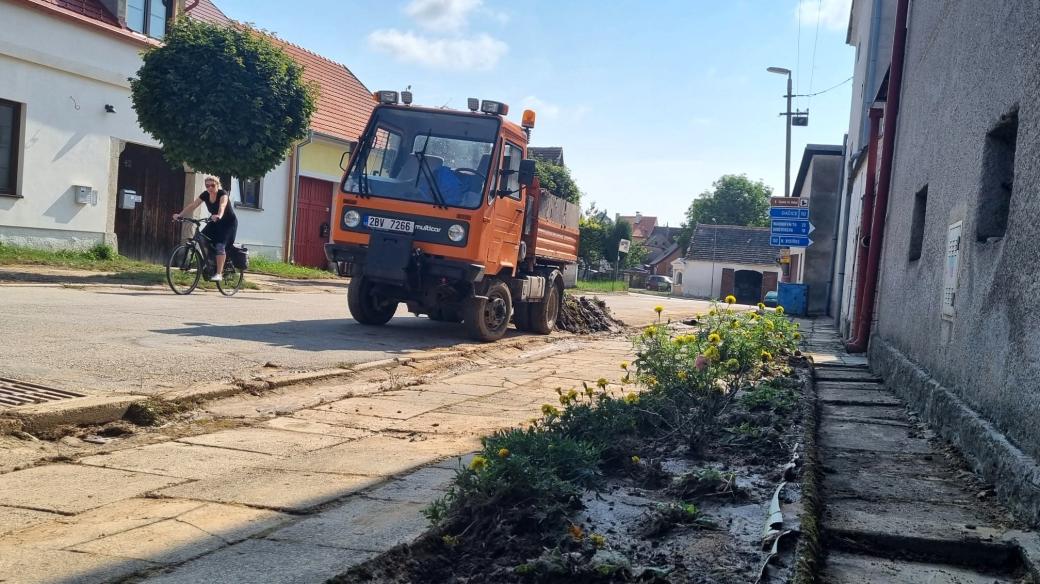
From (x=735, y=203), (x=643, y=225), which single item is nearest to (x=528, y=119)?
(x=735, y=203)

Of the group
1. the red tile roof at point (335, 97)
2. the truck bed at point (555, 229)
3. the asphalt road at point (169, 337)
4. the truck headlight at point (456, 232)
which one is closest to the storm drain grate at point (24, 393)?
the asphalt road at point (169, 337)

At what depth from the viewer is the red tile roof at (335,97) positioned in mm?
25719

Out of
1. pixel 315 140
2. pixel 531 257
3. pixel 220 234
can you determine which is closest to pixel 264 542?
pixel 531 257

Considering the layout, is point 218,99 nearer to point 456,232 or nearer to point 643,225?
point 456,232

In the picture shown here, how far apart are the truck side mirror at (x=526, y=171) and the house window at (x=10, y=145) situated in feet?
34.6

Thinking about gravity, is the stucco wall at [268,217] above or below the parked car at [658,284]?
above

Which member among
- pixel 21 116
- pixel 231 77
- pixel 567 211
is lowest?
pixel 567 211

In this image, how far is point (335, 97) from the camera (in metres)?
27.4

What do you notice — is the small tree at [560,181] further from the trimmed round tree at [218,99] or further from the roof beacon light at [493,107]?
the roof beacon light at [493,107]

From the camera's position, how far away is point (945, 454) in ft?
15.7

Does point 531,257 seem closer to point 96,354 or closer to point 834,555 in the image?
point 96,354

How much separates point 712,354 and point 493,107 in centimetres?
649

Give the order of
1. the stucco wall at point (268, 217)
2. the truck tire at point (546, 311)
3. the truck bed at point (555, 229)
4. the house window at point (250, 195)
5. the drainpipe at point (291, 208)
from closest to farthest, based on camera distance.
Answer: the truck bed at point (555, 229) < the truck tire at point (546, 311) < the stucco wall at point (268, 217) < the house window at point (250, 195) < the drainpipe at point (291, 208)

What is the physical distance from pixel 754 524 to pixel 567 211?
1077 cm
